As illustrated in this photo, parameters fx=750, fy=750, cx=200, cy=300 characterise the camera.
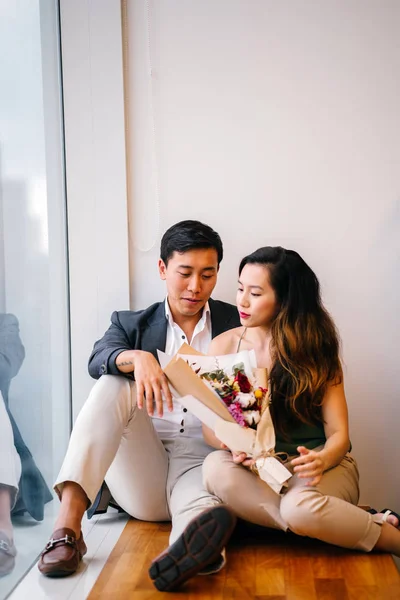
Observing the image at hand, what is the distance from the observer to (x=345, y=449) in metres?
2.51

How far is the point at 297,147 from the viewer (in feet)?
10.4

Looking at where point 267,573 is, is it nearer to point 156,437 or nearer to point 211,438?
point 211,438

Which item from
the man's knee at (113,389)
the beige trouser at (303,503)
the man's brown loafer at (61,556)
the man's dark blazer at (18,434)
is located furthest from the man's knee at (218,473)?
the man's dark blazer at (18,434)

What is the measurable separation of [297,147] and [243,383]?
1.26 meters

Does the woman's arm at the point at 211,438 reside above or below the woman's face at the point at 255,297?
below

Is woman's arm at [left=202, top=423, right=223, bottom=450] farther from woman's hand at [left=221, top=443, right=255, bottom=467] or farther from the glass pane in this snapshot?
the glass pane

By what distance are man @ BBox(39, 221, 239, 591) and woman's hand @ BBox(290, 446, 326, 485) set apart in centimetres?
29

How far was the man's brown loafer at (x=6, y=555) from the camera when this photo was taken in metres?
2.08

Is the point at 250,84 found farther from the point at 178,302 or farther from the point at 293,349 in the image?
the point at 293,349

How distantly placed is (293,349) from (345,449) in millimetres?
376

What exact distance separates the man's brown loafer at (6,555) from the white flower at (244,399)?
784 mm

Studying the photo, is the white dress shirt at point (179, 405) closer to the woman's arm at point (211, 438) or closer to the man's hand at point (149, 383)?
the woman's arm at point (211, 438)

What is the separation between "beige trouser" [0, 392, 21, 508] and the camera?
205cm

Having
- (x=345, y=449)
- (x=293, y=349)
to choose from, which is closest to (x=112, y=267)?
(x=293, y=349)
